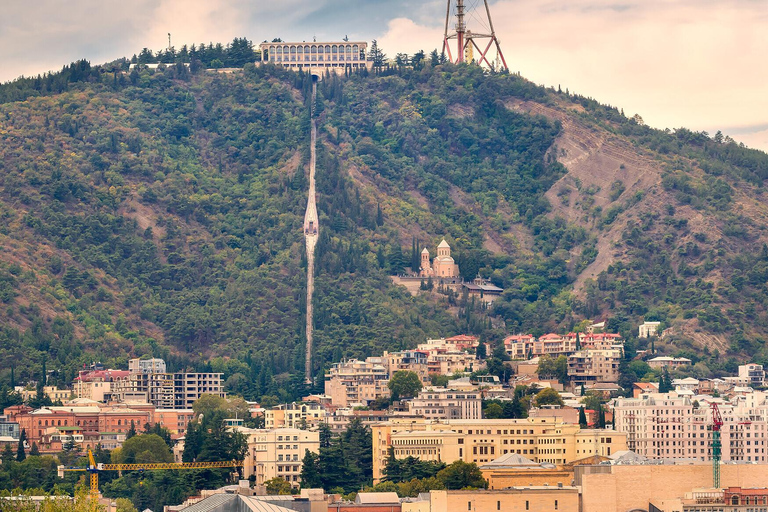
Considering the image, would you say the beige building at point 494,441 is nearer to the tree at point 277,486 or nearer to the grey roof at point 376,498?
the tree at point 277,486

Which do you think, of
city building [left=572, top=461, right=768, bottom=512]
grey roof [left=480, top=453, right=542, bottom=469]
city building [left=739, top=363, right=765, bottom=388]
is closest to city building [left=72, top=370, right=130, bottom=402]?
city building [left=739, top=363, right=765, bottom=388]

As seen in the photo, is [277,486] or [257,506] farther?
[277,486]

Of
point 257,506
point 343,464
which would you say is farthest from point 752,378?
point 257,506

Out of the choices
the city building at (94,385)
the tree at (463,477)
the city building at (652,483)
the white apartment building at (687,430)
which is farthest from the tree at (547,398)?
the city building at (94,385)

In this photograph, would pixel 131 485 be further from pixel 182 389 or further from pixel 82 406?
pixel 182 389

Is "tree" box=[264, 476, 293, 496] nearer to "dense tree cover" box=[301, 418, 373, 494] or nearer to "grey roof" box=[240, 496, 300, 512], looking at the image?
"dense tree cover" box=[301, 418, 373, 494]

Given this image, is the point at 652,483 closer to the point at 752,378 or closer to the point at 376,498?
the point at 376,498
